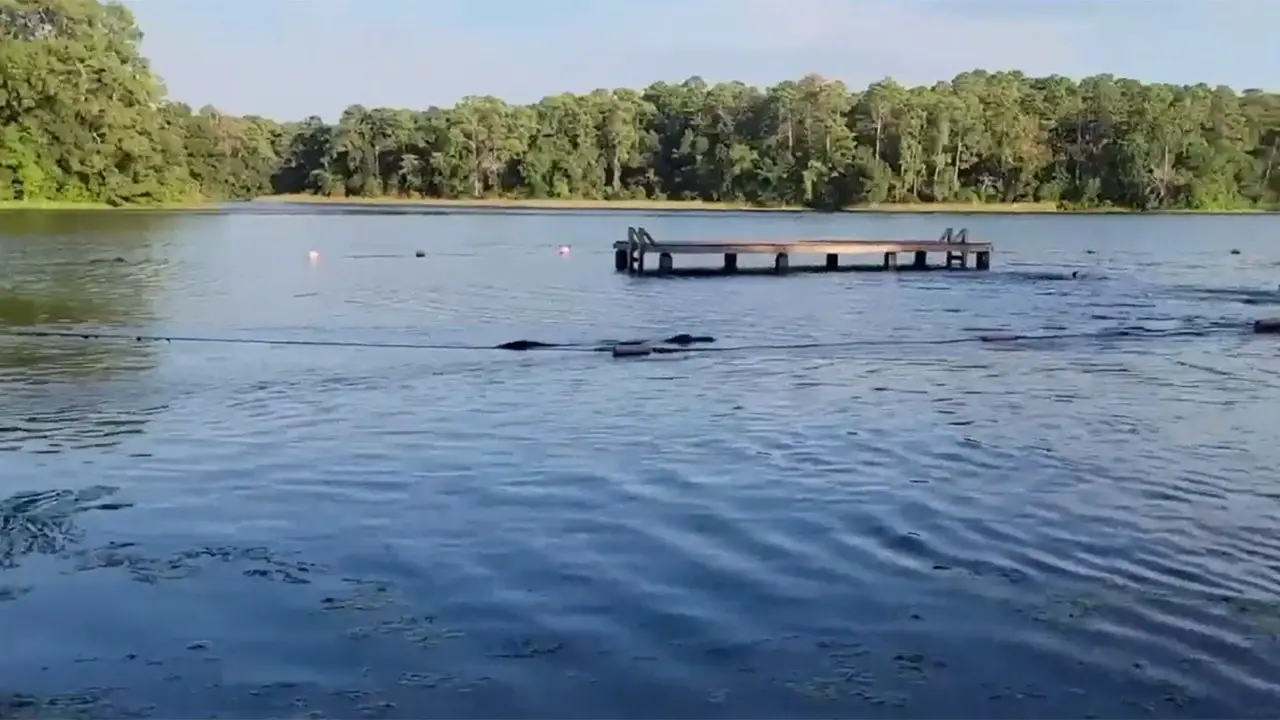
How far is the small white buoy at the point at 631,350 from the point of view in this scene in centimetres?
2211

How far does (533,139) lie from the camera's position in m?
132

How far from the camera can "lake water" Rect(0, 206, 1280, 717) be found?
7812 mm

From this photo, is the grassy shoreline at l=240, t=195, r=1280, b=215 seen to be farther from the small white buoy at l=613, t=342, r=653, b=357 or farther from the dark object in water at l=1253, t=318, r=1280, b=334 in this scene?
the small white buoy at l=613, t=342, r=653, b=357

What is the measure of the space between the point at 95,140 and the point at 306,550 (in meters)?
89.2

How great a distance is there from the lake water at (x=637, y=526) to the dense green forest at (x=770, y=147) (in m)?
84.3

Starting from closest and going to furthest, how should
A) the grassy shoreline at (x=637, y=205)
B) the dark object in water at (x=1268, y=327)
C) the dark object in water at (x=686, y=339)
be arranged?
the dark object in water at (x=686, y=339) < the dark object in water at (x=1268, y=327) < the grassy shoreline at (x=637, y=205)

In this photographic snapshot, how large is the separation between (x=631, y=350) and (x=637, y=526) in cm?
1117

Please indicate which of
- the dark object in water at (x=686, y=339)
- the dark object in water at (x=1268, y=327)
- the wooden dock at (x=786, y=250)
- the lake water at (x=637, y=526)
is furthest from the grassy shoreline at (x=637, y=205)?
the lake water at (x=637, y=526)

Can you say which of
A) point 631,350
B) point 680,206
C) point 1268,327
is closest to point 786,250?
point 1268,327

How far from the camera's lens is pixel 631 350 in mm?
22172

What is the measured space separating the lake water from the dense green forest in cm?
8430

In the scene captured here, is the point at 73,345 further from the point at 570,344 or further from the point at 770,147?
the point at 770,147

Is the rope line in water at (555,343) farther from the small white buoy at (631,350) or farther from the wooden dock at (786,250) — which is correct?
the wooden dock at (786,250)

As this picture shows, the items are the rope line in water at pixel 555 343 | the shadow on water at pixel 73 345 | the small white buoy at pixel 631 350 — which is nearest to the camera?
the shadow on water at pixel 73 345
